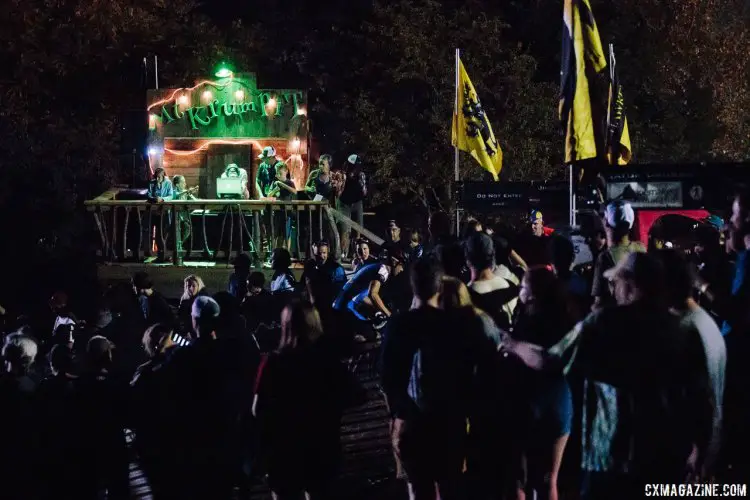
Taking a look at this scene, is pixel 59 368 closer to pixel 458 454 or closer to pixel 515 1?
pixel 458 454

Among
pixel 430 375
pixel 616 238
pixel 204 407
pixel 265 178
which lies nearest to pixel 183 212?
pixel 265 178

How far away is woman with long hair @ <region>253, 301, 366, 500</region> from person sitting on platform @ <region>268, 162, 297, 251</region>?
1125 centimetres

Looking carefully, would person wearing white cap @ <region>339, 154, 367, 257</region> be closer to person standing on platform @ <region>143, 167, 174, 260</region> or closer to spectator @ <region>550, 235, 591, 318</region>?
person standing on platform @ <region>143, 167, 174, 260</region>

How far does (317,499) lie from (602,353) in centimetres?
226

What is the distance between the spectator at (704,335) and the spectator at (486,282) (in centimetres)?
203

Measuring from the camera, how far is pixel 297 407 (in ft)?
20.6

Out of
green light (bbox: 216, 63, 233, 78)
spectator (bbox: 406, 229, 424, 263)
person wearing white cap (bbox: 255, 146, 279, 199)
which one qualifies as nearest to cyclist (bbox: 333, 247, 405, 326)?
spectator (bbox: 406, 229, 424, 263)

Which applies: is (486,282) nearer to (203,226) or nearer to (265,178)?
(203,226)

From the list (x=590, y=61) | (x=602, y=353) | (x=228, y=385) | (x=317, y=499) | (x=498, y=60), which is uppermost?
(x=498, y=60)

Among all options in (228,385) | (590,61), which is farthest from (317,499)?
(590,61)

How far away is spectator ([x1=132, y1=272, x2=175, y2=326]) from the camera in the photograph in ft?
37.2

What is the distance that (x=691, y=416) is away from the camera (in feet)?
16.2

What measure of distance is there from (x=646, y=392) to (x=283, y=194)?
44.1 feet

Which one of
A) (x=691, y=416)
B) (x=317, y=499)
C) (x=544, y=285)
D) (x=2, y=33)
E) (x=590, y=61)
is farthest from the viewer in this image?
(x=2, y=33)
